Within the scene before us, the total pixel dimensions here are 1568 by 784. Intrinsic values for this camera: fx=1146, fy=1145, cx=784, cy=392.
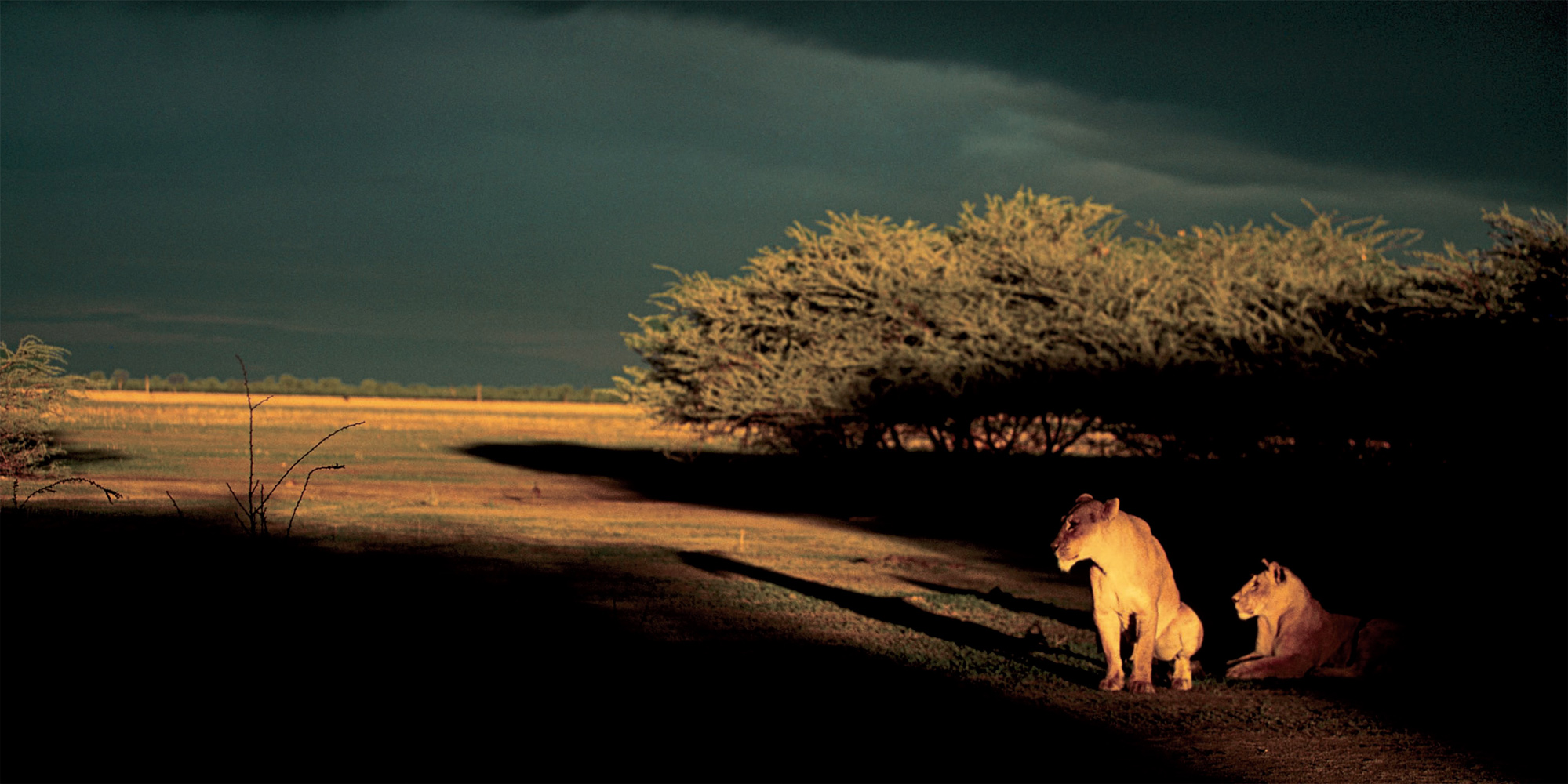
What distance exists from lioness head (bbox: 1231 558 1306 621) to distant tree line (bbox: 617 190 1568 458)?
977 cm

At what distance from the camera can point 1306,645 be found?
8195 millimetres

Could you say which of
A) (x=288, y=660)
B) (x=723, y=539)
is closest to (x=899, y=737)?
(x=288, y=660)

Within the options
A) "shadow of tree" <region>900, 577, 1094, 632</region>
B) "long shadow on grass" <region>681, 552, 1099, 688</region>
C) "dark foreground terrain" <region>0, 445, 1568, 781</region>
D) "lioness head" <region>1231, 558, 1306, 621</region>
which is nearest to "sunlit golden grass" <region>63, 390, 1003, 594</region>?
"long shadow on grass" <region>681, 552, 1099, 688</region>

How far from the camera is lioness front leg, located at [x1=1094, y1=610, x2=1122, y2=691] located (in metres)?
7.34

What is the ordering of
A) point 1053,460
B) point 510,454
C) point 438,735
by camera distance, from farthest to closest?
point 510,454 → point 1053,460 → point 438,735

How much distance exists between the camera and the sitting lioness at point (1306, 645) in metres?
8.15

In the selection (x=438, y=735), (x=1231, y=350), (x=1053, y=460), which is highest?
(x=1231, y=350)

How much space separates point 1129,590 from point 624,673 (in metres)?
3.36

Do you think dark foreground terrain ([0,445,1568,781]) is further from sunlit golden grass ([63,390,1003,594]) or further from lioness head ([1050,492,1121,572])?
sunlit golden grass ([63,390,1003,594])

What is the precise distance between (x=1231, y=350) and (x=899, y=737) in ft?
51.2

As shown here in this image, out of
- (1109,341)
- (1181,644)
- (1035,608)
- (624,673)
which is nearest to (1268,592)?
(1181,644)

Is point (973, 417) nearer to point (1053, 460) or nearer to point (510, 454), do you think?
point (1053, 460)

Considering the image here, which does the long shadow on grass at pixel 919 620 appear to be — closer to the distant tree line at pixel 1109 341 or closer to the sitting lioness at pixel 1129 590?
the sitting lioness at pixel 1129 590

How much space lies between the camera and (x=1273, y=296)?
64.9 ft
